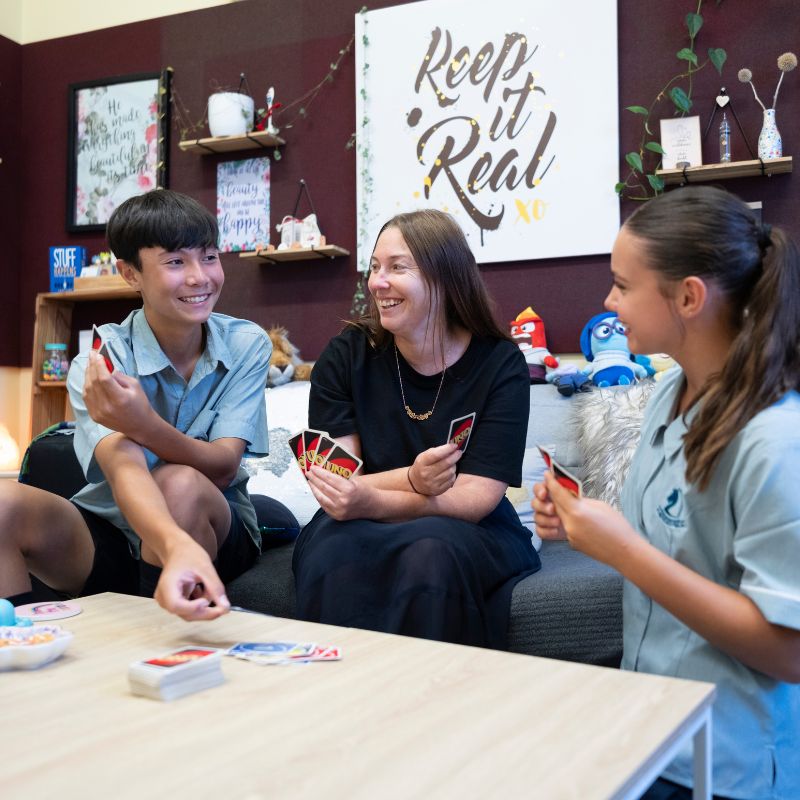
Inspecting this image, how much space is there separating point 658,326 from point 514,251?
88.0 inches

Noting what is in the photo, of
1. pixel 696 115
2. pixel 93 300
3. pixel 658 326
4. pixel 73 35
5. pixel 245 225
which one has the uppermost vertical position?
pixel 73 35

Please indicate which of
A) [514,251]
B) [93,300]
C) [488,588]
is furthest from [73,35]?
[488,588]

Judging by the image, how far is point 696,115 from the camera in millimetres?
3164

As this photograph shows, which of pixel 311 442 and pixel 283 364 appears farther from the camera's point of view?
pixel 283 364

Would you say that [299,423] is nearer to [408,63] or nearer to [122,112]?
[408,63]

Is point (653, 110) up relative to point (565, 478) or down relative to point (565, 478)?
up

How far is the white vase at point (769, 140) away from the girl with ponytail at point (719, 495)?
6.45 feet

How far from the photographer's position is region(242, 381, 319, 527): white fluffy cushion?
99.6 inches

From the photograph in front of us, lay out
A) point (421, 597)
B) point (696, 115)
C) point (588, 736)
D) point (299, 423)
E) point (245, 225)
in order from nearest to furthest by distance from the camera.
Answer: point (588, 736) → point (421, 597) → point (299, 423) → point (696, 115) → point (245, 225)

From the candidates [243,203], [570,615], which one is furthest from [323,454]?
[243,203]

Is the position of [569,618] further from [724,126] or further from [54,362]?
[54,362]

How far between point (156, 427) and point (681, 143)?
2.24 meters

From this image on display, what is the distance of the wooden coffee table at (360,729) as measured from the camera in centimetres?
73

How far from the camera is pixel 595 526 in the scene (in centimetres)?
112
